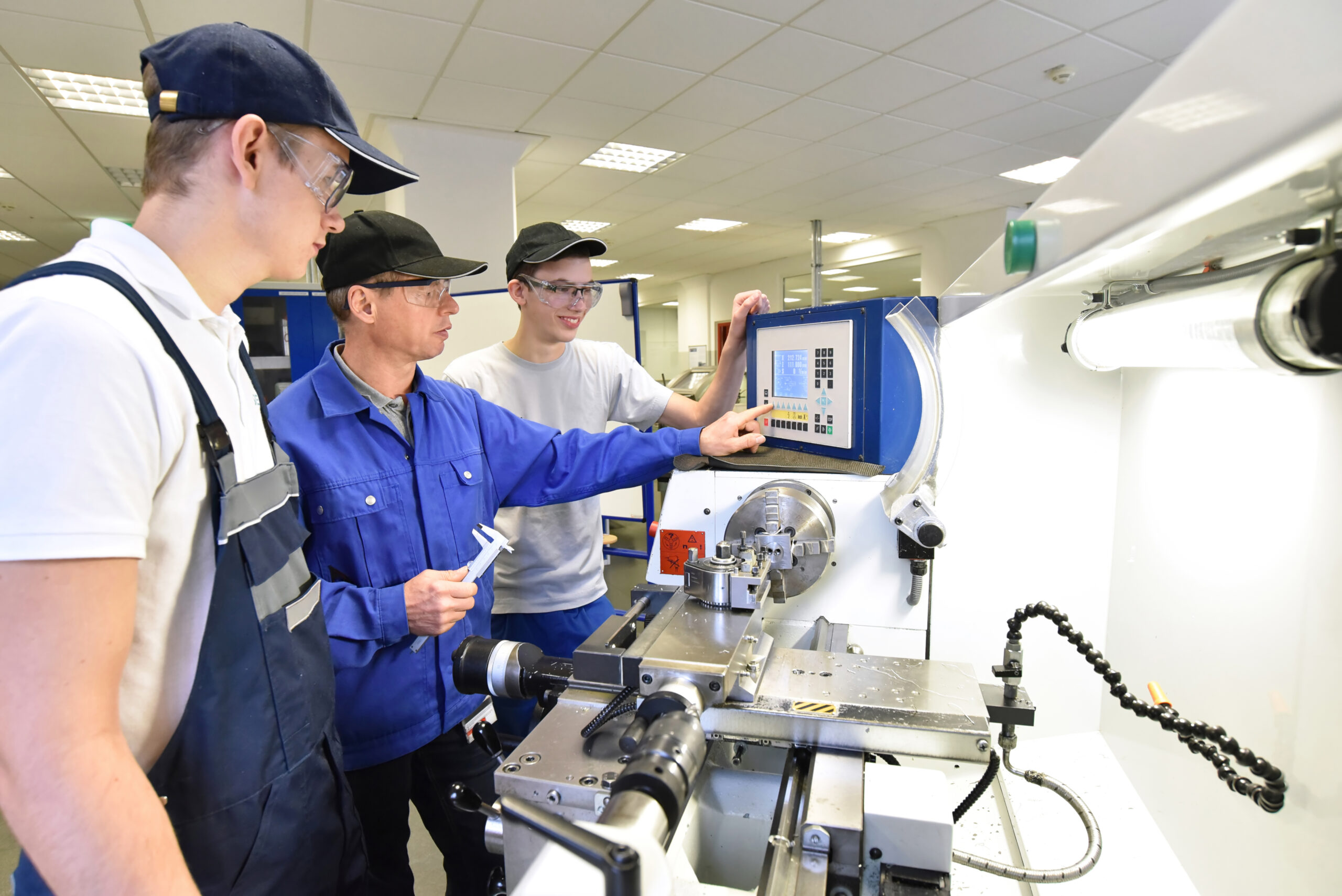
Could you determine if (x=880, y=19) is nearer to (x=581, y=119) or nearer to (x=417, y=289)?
(x=581, y=119)

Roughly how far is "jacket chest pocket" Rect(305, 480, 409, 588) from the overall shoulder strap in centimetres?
46

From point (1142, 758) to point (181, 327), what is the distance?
1.82m

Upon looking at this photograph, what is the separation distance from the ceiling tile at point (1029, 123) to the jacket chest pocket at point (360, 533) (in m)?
4.31

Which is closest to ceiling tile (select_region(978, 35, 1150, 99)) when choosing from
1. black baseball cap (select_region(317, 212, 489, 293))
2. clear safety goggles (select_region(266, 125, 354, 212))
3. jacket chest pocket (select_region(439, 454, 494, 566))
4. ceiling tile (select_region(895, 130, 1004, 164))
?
ceiling tile (select_region(895, 130, 1004, 164))

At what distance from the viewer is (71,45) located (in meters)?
2.91

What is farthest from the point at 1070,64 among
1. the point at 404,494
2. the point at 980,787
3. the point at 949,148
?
the point at 404,494

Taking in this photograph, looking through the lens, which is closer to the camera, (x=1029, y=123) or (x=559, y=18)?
(x=559, y=18)

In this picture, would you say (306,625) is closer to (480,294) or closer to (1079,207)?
(1079,207)

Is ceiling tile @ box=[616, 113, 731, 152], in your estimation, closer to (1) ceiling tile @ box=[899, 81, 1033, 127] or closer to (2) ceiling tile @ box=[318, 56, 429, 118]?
(2) ceiling tile @ box=[318, 56, 429, 118]

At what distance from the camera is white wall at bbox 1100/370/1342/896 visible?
36.7 inches

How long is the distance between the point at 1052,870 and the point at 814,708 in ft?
2.19

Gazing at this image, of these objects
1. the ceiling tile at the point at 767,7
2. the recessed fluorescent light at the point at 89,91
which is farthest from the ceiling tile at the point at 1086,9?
the recessed fluorescent light at the point at 89,91

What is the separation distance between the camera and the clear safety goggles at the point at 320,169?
78cm

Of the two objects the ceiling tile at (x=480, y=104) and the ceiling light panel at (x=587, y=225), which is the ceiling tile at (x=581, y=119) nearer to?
the ceiling tile at (x=480, y=104)
